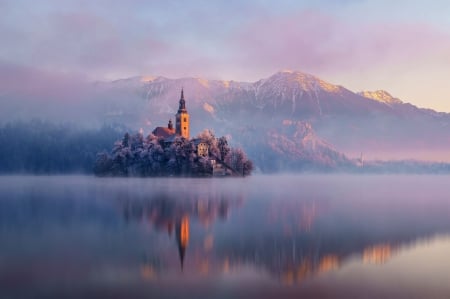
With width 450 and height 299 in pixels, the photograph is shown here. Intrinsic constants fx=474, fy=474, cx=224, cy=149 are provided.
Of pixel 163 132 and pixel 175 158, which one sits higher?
pixel 163 132

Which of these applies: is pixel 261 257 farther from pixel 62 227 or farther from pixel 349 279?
pixel 62 227

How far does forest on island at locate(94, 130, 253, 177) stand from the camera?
5886 inches

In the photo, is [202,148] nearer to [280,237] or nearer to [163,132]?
[163,132]

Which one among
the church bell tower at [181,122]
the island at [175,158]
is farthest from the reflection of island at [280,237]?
the church bell tower at [181,122]

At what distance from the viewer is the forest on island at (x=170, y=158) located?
150 metres

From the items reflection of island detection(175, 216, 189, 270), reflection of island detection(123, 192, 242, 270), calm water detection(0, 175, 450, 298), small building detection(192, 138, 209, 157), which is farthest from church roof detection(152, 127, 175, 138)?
reflection of island detection(175, 216, 189, 270)

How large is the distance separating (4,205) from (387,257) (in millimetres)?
42069

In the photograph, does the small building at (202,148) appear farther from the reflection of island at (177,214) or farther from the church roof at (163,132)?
the reflection of island at (177,214)

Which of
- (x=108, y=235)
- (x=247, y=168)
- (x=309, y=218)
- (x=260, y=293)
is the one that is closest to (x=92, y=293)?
(x=260, y=293)

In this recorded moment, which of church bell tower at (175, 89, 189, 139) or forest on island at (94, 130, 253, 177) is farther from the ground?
church bell tower at (175, 89, 189, 139)

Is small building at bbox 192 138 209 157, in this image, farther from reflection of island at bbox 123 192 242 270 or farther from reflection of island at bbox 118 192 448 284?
reflection of island at bbox 118 192 448 284

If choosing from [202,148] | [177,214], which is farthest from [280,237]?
[202,148]

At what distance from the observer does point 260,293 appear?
1847 cm

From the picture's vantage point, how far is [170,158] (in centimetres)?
15150
